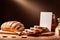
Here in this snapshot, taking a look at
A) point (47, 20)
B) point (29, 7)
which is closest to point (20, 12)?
point (29, 7)

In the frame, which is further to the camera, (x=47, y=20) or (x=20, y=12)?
(x=20, y=12)

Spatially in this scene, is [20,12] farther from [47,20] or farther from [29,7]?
[47,20]

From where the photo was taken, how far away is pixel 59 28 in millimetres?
1130

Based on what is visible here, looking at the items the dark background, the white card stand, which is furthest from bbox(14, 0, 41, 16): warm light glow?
the white card stand

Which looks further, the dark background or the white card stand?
the dark background

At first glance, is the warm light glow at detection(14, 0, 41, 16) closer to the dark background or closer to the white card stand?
the dark background

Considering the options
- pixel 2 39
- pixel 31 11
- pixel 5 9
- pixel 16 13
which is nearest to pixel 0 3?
pixel 5 9

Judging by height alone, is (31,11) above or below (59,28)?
above

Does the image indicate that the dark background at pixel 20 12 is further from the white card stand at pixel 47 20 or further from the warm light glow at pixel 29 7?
the white card stand at pixel 47 20

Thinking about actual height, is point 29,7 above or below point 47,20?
above

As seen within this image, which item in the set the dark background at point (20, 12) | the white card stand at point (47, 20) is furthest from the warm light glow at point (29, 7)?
the white card stand at point (47, 20)

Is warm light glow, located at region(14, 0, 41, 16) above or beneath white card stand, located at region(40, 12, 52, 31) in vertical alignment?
above

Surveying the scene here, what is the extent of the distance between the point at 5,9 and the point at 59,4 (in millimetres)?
638

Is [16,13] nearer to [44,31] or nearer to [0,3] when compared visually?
[0,3]
